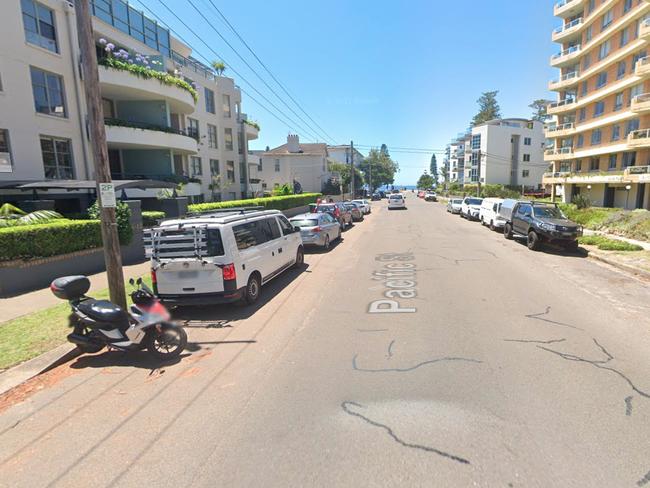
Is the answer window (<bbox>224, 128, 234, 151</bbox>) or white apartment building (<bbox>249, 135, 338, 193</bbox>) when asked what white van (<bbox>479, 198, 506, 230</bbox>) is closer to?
window (<bbox>224, 128, 234, 151</bbox>)

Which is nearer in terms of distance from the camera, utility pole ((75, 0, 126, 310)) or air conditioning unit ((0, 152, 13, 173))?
utility pole ((75, 0, 126, 310))

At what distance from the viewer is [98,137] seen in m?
5.96

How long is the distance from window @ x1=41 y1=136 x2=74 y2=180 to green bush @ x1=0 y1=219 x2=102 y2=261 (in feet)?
27.3

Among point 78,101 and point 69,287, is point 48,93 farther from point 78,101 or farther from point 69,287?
point 69,287

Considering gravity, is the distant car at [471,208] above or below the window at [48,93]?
below

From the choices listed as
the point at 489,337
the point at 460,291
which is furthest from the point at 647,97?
the point at 489,337

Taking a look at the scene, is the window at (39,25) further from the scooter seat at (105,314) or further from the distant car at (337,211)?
the scooter seat at (105,314)

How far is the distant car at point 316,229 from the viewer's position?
13711 millimetres

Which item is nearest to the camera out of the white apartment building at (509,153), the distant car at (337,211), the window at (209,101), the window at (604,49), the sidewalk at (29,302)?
the sidewalk at (29,302)

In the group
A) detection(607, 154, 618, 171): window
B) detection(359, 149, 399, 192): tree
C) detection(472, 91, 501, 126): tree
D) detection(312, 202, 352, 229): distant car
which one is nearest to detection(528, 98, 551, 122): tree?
detection(472, 91, 501, 126): tree

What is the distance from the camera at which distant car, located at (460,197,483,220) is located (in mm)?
26547

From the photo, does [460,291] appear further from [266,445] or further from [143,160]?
[143,160]

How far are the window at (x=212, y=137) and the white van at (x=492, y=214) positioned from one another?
22.8m

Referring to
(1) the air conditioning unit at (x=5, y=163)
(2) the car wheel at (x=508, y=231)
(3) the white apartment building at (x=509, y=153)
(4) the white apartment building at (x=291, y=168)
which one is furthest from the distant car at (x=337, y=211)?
(3) the white apartment building at (x=509, y=153)
